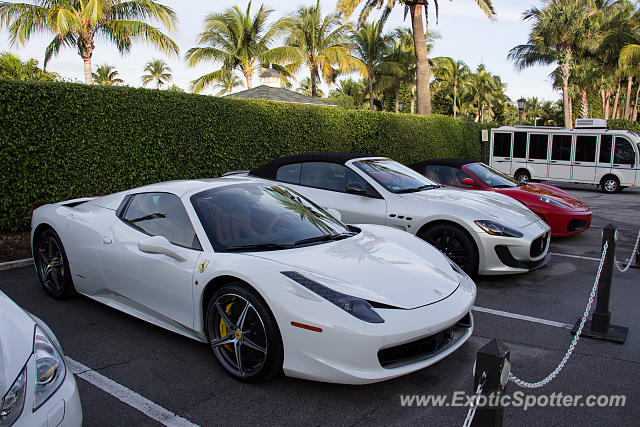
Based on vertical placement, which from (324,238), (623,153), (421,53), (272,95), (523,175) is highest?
(421,53)

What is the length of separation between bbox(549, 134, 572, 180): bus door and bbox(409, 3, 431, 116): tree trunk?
187 inches

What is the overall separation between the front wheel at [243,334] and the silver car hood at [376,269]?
1.02 feet

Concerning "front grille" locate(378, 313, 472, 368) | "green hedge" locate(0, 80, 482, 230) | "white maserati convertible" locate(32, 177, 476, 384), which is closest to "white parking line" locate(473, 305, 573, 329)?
"white maserati convertible" locate(32, 177, 476, 384)

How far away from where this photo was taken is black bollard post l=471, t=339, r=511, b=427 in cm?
167

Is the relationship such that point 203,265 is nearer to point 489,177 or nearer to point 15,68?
point 489,177

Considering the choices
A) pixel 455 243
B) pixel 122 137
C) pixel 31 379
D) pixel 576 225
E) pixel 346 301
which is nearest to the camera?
pixel 31 379

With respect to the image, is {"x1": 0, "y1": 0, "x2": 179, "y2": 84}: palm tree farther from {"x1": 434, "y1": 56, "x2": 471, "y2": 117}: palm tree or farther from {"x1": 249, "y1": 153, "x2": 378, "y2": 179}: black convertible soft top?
{"x1": 434, "y1": 56, "x2": 471, "y2": 117}: palm tree

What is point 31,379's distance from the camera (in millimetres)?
1873

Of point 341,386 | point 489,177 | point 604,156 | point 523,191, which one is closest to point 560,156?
point 604,156

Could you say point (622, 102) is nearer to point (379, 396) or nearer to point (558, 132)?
point (558, 132)

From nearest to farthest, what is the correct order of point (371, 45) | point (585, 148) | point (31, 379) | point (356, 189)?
point (31, 379), point (356, 189), point (585, 148), point (371, 45)

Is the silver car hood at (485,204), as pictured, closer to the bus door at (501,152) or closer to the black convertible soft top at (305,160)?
the black convertible soft top at (305,160)

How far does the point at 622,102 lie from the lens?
169 ft

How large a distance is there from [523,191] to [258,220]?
5694 millimetres
